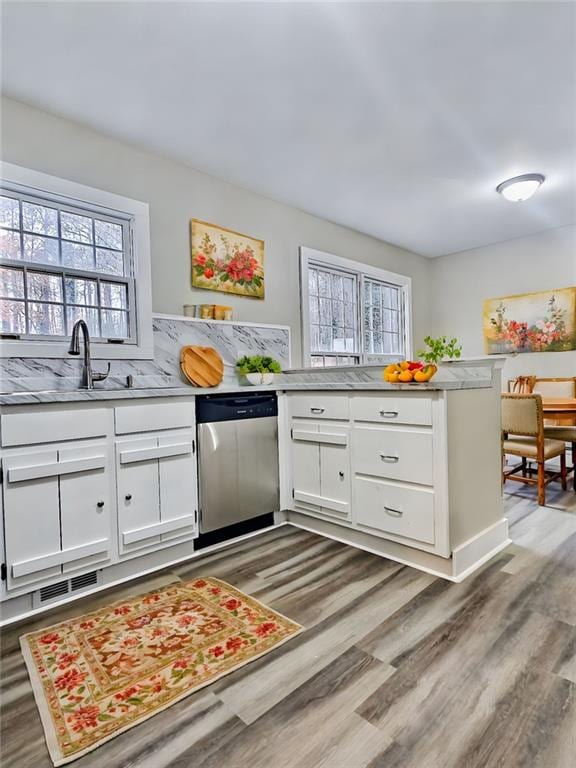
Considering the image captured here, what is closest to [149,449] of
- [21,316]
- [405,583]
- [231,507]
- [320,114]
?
[231,507]

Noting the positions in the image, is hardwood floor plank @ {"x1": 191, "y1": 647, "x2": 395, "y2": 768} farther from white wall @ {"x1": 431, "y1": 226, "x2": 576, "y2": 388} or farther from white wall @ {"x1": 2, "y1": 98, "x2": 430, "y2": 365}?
white wall @ {"x1": 431, "y1": 226, "x2": 576, "y2": 388}

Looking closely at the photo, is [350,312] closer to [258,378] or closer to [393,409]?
[258,378]

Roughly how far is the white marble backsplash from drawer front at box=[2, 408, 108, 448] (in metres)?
0.51

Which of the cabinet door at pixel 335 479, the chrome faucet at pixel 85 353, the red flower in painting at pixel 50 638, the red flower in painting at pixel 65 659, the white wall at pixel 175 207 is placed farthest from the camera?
the cabinet door at pixel 335 479

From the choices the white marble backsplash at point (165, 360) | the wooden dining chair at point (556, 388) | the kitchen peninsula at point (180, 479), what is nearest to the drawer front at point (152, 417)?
the kitchen peninsula at point (180, 479)

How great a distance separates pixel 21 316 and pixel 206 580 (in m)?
1.80

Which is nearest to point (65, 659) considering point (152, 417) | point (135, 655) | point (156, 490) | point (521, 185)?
point (135, 655)

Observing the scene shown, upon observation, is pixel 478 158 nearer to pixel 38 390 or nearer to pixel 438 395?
pixel 438 395

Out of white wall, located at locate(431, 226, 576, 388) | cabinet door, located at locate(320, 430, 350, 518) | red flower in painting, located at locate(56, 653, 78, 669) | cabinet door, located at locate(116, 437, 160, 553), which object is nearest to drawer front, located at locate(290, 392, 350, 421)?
cabinet door, located at locate(320, 430, 350, 518)

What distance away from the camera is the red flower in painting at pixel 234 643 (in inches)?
63.4

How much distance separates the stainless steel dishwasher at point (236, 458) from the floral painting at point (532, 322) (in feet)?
11.4

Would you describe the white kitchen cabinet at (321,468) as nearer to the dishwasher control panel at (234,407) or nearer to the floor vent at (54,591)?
the dishwasher control panel at (234,407)

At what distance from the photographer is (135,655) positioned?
157 cm

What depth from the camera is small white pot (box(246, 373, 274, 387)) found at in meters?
3.17
